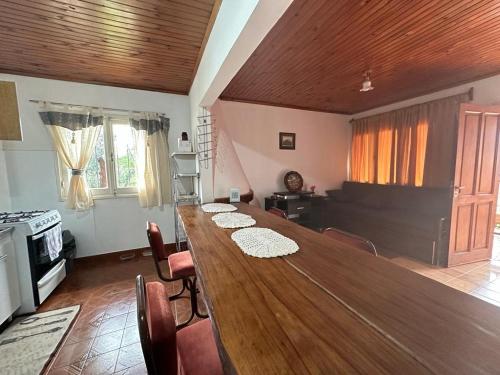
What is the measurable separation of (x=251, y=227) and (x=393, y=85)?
3.00 metres

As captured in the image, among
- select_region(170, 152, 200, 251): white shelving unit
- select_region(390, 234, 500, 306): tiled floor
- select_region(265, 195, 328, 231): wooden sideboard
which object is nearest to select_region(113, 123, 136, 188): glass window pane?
select_region(170, 152, 200, 251): white shelving unit

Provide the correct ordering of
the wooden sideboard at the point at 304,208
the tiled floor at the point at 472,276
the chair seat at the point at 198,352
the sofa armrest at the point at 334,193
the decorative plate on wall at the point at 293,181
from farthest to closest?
the sofa armrest at the point at 334,193
the decorative plate on wall at the point at 293,181
the wooden sideboard at the point at 304,208
the tiled floor at the point at 472,276
the chair seat at the point at 198,352

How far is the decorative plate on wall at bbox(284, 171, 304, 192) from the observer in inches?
150

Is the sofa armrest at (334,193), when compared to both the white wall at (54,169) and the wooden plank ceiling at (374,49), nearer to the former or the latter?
the wooden plank ceiling at (374,49)

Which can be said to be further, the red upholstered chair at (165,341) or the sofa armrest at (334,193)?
the sofa armrest at (334,193)

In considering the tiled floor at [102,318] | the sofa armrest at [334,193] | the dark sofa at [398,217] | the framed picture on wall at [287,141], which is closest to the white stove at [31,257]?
the tiled floor at [102,318]

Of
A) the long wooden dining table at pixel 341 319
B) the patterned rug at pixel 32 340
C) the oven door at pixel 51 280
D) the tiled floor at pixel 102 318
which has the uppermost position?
the long wooden dining table at pixel 341 319

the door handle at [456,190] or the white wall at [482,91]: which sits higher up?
the white wall at [482,91]

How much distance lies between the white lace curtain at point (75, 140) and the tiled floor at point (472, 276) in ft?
14.3

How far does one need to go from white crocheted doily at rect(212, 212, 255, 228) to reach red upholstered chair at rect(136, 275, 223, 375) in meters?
0.76

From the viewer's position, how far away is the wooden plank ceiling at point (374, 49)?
155cm

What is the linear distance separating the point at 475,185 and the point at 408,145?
3.44ft

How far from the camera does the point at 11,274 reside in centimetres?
179

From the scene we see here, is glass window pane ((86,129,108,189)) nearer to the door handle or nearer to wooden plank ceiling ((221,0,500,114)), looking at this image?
wooden plank ceiling ((221,0,500,114))
